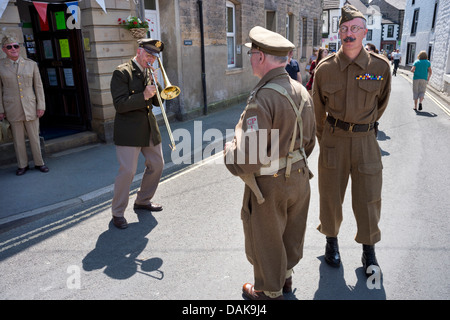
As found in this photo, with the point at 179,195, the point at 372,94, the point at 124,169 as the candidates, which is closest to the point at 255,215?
the point at 372,94

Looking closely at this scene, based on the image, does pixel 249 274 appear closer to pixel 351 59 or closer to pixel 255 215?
pixel 255 215

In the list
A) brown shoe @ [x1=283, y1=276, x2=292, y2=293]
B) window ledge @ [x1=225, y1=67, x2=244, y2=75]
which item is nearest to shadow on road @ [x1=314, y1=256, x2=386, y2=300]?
brown shoe @ [x1=283, y1=276, x2=292, y2=293]

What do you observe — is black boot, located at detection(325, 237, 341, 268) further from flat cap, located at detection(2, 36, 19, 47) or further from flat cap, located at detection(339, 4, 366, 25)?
flat cap, located at detection(2, 36, 19, 47)

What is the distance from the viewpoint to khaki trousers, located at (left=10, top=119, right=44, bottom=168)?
6270 mm

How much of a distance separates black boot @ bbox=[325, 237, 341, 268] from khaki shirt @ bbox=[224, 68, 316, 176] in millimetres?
1446

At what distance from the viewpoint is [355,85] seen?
3.16 m

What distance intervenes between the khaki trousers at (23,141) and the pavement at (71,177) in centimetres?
23

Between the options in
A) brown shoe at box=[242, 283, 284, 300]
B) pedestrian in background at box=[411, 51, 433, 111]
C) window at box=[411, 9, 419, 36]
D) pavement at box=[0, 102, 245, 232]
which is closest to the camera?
brown shoe at box=[242, 283, 284, 300]

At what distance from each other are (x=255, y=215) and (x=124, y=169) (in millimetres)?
2205

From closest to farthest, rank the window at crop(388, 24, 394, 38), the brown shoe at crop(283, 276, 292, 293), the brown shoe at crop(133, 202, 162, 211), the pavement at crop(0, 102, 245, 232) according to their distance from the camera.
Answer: the brown shoe at crop(283, 276, 292, 293) < the brown shoe at crop(133, 202, 162, 211) < the pavement at crop(0, 102, 245, 232) < the window at crop(388, 24, 394, 38)

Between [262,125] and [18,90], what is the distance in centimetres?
533

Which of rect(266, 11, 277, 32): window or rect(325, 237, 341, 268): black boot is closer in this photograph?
rect(325, 237, 341, 268): black boot

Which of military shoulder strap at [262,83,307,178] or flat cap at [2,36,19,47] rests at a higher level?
flat cap at [2,36,19,47]

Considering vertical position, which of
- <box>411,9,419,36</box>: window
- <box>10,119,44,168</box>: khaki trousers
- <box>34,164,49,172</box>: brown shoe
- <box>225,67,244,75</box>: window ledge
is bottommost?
<box>34,164,49,172</box>: brown shoe
